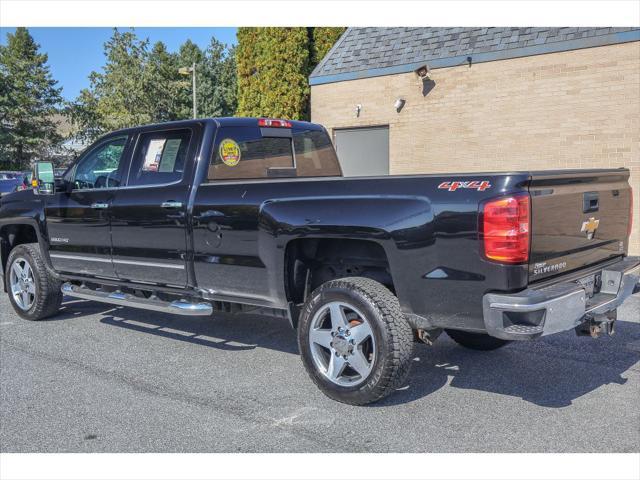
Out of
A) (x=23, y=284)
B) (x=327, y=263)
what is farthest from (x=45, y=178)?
(x=327, y=263)

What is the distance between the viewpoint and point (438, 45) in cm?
1145

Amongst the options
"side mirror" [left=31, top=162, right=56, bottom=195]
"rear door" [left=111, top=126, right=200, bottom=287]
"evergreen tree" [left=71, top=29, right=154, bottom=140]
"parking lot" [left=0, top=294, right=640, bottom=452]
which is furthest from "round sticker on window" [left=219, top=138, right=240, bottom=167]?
"evergreen tree" [left=71, top=29, right=154, bottom=140]

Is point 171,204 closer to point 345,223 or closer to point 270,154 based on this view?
point 270,154

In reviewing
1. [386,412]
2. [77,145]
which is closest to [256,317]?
[386,412]

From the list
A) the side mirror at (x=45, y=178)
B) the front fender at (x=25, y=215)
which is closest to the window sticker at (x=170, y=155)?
the side mirror at (x=45, y=178)

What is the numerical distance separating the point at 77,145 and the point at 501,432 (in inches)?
1745

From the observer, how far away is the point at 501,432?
147 inches

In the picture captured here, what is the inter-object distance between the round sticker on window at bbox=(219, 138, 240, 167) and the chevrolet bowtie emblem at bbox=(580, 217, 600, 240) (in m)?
2.82

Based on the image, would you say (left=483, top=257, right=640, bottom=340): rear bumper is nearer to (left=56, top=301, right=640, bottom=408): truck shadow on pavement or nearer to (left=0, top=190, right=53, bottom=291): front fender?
(left=56, top=301, right=640, bottom=408): truck shadow on pavement

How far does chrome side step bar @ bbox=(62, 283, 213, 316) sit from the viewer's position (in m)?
5.00

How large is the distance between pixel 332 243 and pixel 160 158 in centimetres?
201

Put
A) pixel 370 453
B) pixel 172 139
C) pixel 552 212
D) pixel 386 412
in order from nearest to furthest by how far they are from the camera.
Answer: pixel 370 453 → pixel 552 212 → pixel 386 412 → pixel 172 139

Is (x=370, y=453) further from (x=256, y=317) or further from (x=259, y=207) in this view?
(x=256, y=317)

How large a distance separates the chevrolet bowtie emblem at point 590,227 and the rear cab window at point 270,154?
262 centimetres
